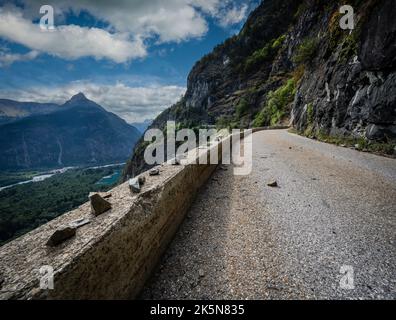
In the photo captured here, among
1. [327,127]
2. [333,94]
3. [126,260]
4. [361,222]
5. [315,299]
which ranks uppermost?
[333,94]

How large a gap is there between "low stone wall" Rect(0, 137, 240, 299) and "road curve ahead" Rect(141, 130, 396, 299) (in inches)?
15.0

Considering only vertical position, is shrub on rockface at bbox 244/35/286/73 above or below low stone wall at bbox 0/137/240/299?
above

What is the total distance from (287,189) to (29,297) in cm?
486

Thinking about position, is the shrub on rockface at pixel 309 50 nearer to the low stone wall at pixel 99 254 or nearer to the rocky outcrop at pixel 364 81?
the rocky outcrop at pixel 364 81

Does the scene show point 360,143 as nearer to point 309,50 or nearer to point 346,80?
point 346,80

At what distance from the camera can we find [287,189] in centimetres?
481

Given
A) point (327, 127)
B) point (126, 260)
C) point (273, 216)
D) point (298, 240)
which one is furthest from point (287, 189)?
point (327, 127)

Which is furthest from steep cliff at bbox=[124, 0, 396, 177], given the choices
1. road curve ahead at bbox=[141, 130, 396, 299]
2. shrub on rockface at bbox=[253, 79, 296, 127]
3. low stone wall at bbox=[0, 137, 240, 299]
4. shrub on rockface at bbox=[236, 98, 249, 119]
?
shrub on rockface at bbox=[236, 98, 249, 119]

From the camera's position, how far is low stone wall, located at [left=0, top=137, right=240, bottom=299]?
1259 millimetres

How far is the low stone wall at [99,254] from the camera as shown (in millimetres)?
1259

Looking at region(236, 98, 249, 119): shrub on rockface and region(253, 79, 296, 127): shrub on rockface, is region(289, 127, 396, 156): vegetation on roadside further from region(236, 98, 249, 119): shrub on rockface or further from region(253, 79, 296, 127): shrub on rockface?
region(236, 98, 249, 119): shrub on rockface

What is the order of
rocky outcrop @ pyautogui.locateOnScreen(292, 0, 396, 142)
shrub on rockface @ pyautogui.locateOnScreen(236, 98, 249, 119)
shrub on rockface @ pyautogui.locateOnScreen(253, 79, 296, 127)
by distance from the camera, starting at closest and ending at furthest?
1. rocky outcrop @ pyautogui.locateOnScreen(292, 0, 396, 142)
2. shrub on rockface @ pyautogui.locateOnScreen(253, 79, 296, 127)
3. shrub on rockface @ pyautogui.locateOnScreen(236, 98, 249, 119)

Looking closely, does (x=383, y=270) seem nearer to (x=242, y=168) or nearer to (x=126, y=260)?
(x=126, y=260)

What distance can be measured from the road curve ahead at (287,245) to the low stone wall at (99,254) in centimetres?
38
